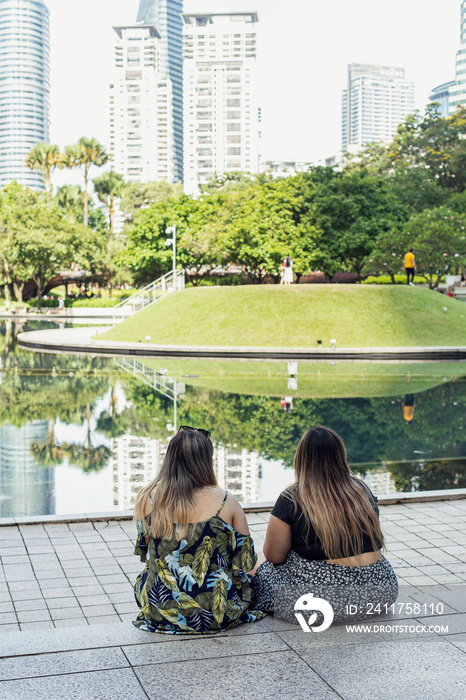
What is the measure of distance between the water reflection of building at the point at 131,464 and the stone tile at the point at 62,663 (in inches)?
163

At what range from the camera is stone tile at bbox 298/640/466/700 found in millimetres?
3199

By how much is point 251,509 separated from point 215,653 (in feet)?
12.0

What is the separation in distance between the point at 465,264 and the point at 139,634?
36401 millimetres

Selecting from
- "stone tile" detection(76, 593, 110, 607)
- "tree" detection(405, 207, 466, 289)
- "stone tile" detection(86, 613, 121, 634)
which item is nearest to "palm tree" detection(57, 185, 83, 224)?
"tree" detection(405, 207, 466, 289)

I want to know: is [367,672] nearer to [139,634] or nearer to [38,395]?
[139,634]

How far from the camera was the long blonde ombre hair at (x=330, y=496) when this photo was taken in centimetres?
382

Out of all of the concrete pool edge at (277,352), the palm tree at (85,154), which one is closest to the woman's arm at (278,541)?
the concrete pool edge at (277,352)

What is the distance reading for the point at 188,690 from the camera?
10.5 ft

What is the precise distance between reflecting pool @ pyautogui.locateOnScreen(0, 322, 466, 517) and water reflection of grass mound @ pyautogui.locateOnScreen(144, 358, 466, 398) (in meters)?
0.05

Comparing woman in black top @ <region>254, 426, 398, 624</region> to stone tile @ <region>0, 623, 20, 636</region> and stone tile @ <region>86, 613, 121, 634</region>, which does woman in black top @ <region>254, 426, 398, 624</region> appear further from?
stone tile @ <region>0, 623, 20, 636</region>

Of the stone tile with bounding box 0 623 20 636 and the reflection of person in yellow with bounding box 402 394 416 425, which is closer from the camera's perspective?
the stone tile with bounding box 0 623 20 636

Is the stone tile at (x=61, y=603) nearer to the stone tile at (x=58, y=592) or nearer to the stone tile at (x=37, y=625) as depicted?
the stone tile at (x=58, y=592)

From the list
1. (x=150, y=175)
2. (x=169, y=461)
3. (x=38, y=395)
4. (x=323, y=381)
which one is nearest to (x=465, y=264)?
(x=323, y=381)

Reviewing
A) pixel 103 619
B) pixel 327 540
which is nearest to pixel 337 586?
pixel 327 540
